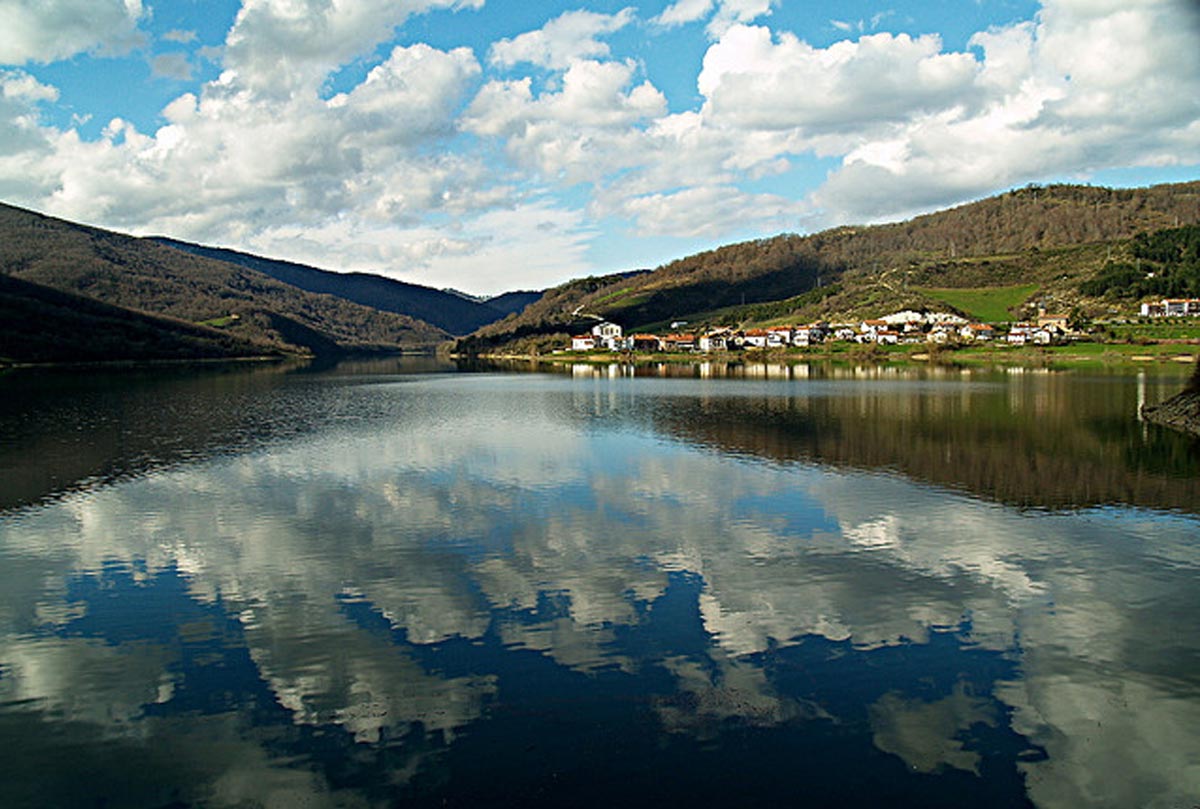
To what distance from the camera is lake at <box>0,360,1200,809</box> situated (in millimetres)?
8242

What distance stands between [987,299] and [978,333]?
114 feet

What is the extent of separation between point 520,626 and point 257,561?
22.7 feet

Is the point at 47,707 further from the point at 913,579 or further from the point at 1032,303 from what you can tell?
the point at 1032,303

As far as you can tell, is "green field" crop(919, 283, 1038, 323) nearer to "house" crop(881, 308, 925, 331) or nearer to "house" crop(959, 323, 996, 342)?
"house" crop(881, 308, 925, 331)

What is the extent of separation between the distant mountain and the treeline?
17261 cm

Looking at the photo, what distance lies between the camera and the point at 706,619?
12.6 metres

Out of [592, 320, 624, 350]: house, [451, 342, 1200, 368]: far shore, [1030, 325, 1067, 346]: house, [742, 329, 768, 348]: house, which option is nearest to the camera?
[451, 342, 1200, 368]: far shore

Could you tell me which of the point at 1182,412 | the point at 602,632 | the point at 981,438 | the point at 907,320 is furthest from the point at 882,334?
the point at 602,632

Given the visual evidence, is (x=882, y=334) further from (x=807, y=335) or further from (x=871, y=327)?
(x=807, y=335)

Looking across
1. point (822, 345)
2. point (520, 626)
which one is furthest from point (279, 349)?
point (520, 626)

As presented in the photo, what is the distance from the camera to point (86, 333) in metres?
136

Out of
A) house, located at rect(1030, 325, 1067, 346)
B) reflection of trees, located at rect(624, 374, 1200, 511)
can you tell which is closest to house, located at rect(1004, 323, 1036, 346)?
house, located at rect(1030, 325, 1067, 346)

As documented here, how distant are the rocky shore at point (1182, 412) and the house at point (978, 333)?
87.4m

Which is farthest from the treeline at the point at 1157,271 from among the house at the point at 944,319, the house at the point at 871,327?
the house at the point at 871,327
